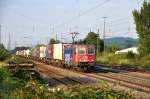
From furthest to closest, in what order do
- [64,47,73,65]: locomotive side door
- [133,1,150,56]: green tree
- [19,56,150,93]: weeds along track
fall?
[133,1,150,56]: green tree
[64,47,73,65]: locomotive side door
[19,56,150,93]: weeds along track

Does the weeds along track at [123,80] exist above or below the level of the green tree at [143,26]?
below

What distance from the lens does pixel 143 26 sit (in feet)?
208

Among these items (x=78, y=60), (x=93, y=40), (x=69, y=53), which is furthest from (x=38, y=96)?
(x=93, y=40)

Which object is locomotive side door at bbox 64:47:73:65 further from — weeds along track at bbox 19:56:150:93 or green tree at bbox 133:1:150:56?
green tree at bbox 133:1:150:56

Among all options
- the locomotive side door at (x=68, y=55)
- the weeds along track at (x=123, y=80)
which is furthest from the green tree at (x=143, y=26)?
the weeds along track at (x=123, y=80)

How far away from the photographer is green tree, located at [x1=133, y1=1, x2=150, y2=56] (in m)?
58.1

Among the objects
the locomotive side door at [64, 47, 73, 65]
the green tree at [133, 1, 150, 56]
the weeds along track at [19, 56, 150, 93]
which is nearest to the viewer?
the weeds along track at [19, 56, 150, 93]

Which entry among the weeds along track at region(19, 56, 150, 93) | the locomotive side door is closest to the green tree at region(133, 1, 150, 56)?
the locomotive side door

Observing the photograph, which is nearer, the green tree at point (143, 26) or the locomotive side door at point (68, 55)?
the locomotive side door at point (68, 55)

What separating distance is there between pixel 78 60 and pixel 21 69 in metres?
13.7

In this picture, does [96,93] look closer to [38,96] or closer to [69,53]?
[38,96]

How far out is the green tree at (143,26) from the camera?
58.1 metres

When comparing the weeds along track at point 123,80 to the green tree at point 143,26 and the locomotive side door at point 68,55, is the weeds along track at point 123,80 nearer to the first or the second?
the locomotive side door at point 68,55

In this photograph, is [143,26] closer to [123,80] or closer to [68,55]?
[68,55]
